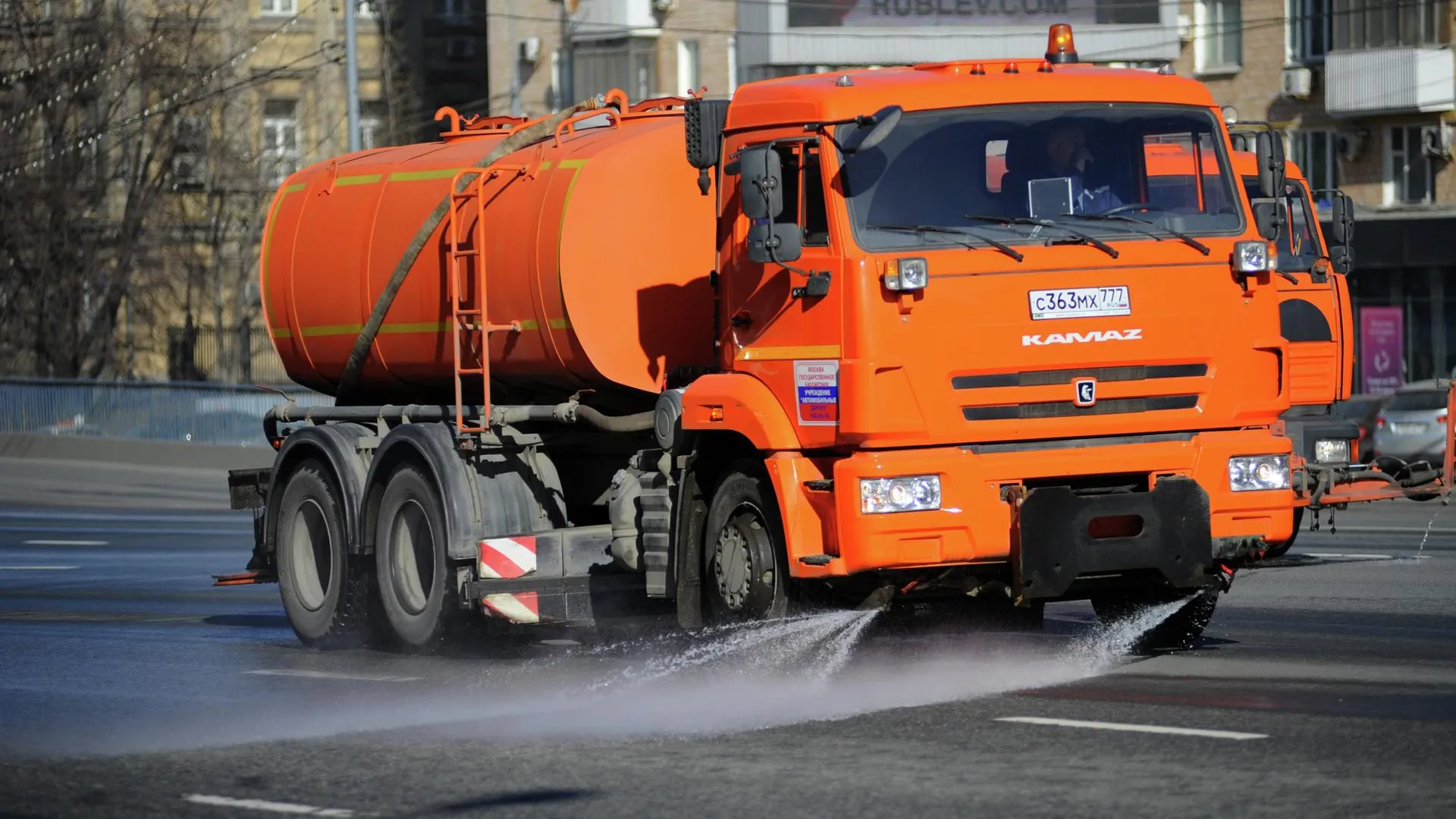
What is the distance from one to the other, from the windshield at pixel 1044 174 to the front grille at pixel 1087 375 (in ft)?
1.93

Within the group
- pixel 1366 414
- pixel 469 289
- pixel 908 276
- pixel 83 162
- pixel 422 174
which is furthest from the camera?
pixel 83 162

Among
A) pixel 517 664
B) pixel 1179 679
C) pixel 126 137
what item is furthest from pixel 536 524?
pixel 126 137

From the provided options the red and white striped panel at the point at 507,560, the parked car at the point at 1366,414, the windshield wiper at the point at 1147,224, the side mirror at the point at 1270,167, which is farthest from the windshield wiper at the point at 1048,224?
the parked car at the point at 1366,414

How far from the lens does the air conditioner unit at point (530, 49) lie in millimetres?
56625

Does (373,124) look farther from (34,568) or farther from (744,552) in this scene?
(744,552)

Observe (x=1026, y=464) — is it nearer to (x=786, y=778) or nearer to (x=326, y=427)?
(x=786, y=778)

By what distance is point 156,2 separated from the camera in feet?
163

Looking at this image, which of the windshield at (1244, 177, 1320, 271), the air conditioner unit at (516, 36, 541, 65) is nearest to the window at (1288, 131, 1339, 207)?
the air conditioner unit at (516, 36, 541, 65)

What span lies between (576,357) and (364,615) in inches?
100.0

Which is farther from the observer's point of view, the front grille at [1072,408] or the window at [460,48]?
the window at [460,48]

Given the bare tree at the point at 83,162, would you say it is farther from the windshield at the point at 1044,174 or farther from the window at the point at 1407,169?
the windshield at the point at 1044,174

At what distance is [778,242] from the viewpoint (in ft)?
35.0

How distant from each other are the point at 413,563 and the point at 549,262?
2.17 metres

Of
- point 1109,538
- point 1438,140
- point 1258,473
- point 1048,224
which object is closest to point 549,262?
point 1048,224
